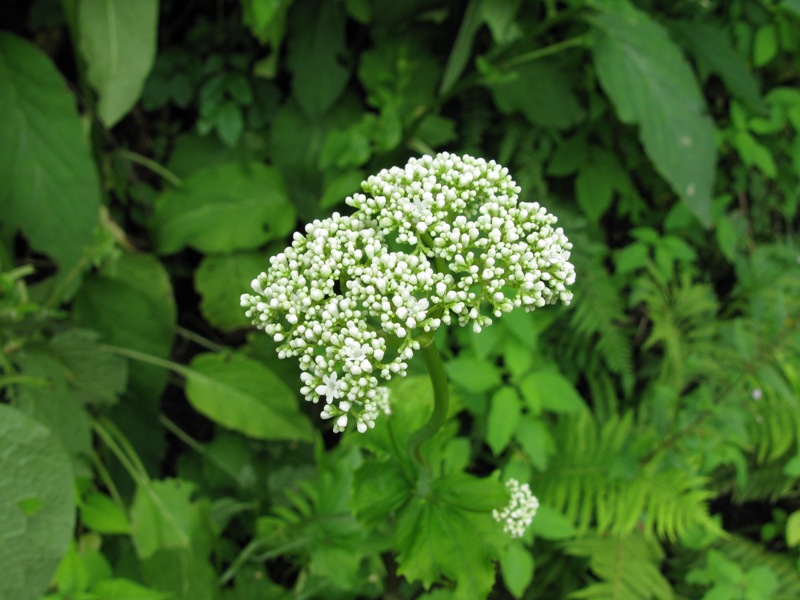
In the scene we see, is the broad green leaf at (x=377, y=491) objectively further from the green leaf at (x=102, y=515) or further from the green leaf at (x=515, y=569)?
the green leaf at (x=102, y=515)

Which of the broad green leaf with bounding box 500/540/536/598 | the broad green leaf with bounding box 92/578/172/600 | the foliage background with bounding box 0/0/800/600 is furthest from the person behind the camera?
the foliage background with bounding box 0/0/800/600

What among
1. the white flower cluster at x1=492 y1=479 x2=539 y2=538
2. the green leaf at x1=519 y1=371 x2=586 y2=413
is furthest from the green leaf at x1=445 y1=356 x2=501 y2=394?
the white flower cluster at x1=492 y1=479 x2=539 y2=538

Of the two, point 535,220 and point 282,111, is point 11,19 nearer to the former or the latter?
point 282,111

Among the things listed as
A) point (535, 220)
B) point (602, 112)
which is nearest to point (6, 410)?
point (535, 220)

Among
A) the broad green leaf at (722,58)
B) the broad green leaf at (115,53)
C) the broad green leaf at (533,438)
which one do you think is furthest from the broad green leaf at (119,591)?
the broad green leaf at (722,58)

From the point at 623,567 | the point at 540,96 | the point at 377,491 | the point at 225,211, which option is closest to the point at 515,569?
the point at 623,567

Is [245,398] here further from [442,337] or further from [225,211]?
[442,337]

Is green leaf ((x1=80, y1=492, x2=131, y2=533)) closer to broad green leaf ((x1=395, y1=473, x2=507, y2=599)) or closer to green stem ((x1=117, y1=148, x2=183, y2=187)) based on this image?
broad green leaf ((x1=395, y1=473, x2=507, y2=599))
